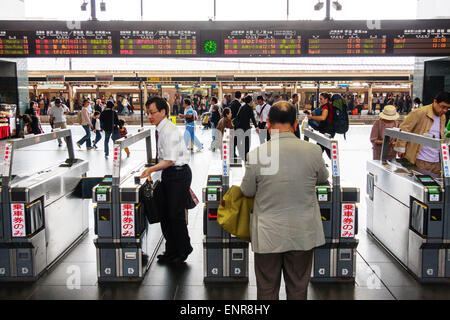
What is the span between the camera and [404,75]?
25.8 metres

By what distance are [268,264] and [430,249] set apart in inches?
71.0

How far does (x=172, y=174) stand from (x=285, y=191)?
167 cm

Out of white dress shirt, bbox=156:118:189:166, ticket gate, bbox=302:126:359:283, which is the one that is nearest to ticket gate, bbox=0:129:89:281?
white dress shirt, bbox=156:118:189:166

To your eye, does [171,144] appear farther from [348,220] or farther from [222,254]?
[348,220]

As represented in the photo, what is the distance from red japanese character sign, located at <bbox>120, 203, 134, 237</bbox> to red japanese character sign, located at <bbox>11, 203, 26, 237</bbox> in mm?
776

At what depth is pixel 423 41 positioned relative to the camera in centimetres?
813

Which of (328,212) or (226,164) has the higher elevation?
(226,164)

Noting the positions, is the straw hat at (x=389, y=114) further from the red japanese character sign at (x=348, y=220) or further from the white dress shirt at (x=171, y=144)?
the white dress shirt at (x=171, y=144)

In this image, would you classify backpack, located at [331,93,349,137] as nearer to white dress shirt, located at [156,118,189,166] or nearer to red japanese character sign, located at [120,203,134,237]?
white dress shirt, located at [156,118,189,166]

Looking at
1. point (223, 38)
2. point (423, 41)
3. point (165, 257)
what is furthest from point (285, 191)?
point (423, 41)

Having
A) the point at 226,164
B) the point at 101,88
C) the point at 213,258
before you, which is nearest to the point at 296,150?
the point at 226,164

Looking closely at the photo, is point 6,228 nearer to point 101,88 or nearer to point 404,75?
point 101,88
